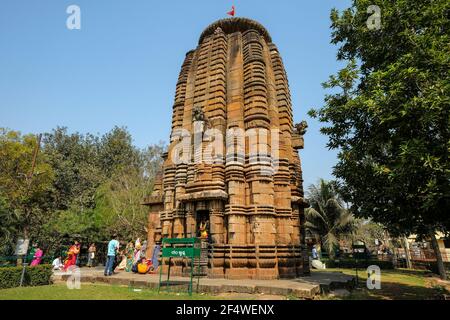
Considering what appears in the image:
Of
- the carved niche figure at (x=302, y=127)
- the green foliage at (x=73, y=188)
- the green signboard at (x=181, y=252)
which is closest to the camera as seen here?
the green signboard at (x=181, y=252)

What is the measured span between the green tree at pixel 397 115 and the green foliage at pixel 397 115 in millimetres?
25

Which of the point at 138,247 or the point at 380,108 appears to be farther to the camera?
the point at 138,247

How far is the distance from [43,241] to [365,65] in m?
29.1

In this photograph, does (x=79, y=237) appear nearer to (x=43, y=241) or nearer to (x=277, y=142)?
(x=43, y=241)

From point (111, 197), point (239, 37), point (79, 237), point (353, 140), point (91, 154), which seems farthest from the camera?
point (91, 154)

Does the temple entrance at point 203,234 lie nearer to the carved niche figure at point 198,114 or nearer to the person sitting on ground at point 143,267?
the person sitting on ground at point 143,267

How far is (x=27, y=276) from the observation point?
1141cm

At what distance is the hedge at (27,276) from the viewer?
419 inches

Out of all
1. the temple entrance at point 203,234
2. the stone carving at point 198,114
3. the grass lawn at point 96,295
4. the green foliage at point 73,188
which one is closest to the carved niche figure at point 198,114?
the stone carving at point 198,114

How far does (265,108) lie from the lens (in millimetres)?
15430

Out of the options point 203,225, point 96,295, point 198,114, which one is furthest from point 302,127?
point 96,295

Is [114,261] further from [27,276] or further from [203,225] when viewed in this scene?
[203,225]

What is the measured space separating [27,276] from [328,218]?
27.2 m

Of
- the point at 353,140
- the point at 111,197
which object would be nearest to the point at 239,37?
the point at 353,140
